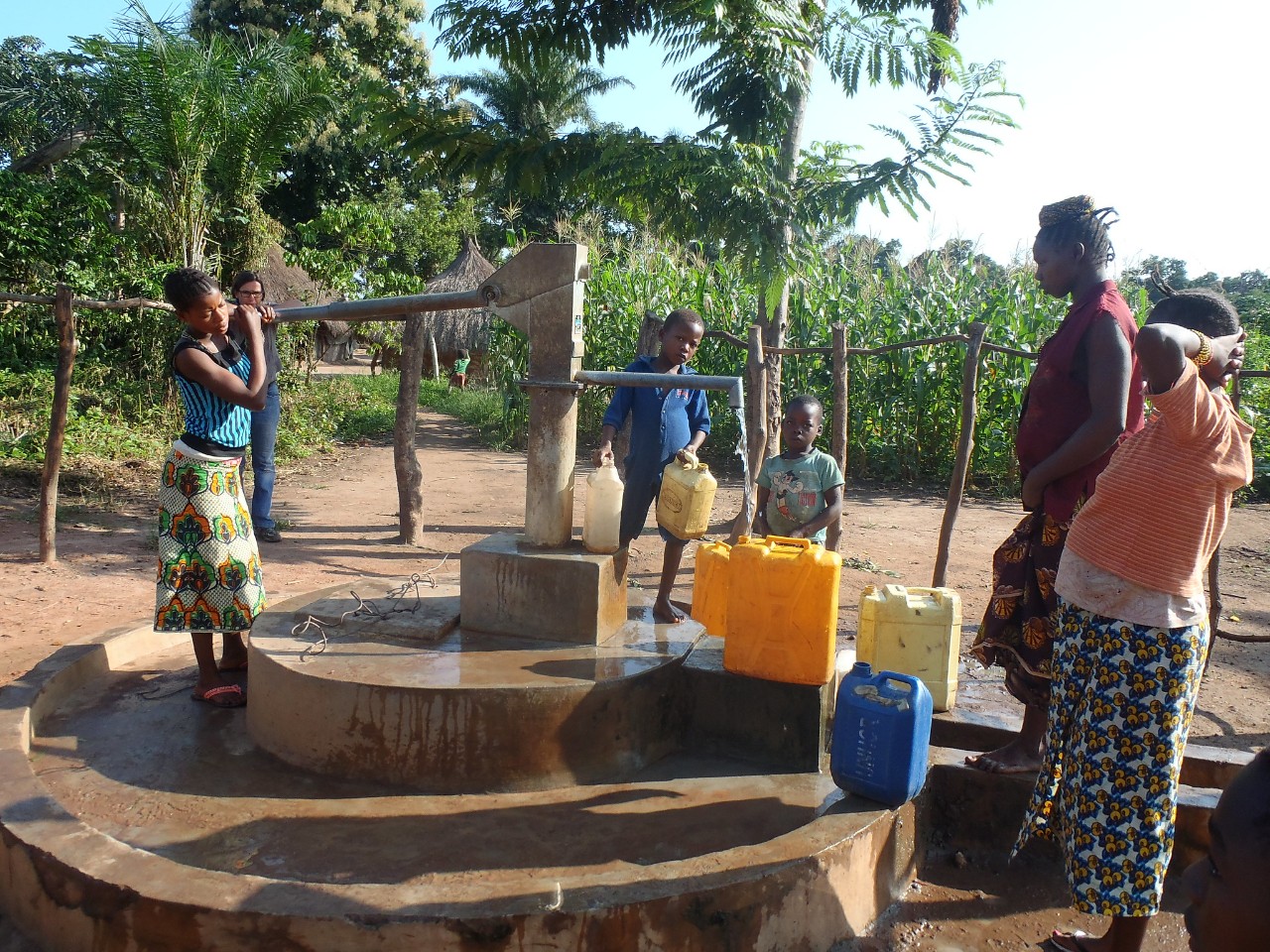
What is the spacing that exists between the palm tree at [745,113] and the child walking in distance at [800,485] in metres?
2.59

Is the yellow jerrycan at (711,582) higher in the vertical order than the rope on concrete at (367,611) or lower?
higher

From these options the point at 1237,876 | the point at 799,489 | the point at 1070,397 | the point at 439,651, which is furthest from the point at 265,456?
the point at 1237,876

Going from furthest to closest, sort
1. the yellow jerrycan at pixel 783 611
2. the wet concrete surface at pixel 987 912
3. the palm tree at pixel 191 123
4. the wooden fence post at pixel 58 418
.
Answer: the palm tree at pixel 191 123, the wooden fence post at pixel 58 418, the yellow jerrycan at pixel 783 611, the wet concrete surface at pixel 987 912

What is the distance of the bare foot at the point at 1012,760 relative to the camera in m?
2.82

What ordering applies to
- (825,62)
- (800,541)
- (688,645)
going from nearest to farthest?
1. (800,541)
2. (688,645)
3. (825,62)

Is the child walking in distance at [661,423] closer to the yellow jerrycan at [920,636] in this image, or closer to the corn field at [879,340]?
the yellow jerrycan at [920,636]

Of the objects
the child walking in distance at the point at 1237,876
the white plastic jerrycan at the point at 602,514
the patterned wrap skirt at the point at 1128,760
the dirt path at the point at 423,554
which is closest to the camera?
the child walking in distance at the point at 1237,876

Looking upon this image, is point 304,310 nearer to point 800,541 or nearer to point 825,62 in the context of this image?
point 800,541

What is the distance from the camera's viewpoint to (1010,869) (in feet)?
9.12

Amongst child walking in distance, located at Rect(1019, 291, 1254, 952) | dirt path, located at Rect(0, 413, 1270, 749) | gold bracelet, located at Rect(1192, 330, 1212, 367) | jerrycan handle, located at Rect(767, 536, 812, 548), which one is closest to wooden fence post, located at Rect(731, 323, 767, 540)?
dirt path, located at Rect(0, 413, 1270, 749)

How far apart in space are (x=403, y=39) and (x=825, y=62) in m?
18.2

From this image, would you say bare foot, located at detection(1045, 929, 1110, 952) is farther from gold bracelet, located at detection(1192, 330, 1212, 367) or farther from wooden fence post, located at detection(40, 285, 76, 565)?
wooden fence post, located at detection(40, 285, 76, 565)

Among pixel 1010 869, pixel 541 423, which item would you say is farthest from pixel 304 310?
pixel 1010 869

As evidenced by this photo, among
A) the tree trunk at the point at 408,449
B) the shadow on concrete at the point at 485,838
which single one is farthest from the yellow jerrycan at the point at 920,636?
the tree trunk at the point at 408,449
